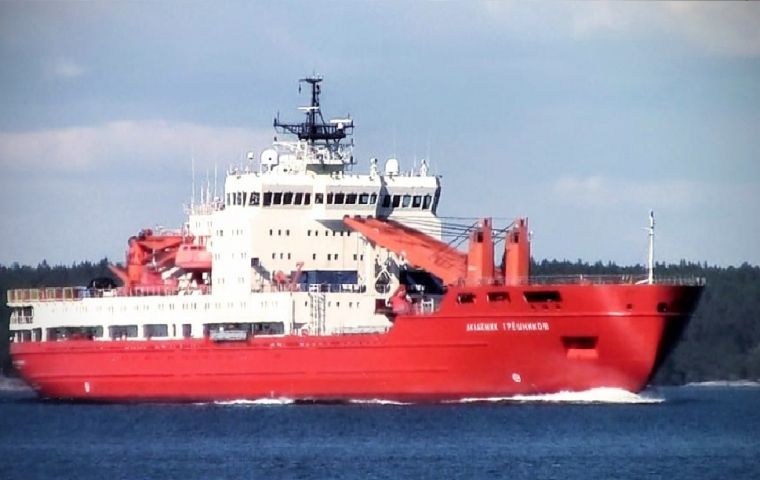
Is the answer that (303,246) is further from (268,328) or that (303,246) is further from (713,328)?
(713,328)

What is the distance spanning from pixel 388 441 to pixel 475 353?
7925 mm

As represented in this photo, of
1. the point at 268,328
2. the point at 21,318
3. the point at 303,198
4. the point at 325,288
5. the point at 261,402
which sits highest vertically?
the point at 303,198

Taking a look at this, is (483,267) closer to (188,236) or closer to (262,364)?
(262,364)

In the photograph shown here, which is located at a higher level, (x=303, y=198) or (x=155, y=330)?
(x=303, y=198)

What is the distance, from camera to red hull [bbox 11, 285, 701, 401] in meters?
67.7

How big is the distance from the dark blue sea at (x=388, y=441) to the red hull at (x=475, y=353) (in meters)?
0.69

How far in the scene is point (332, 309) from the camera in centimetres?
7412

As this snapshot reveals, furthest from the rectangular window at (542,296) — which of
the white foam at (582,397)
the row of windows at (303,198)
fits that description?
the row of windows at (303,198)

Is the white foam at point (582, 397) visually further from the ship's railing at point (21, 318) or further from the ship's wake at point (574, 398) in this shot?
the ship's railing at point (21, 318)

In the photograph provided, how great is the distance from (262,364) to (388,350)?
5.09m

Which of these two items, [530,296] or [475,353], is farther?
[475,353]

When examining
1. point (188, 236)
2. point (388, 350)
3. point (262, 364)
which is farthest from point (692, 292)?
point (188, 236)

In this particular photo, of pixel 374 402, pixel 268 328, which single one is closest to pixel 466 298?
pixel 374 402

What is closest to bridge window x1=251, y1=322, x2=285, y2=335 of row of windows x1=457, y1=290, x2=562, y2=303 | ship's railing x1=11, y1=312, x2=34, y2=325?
row of windows x1=457, y1=290, x2=562, y2=303
